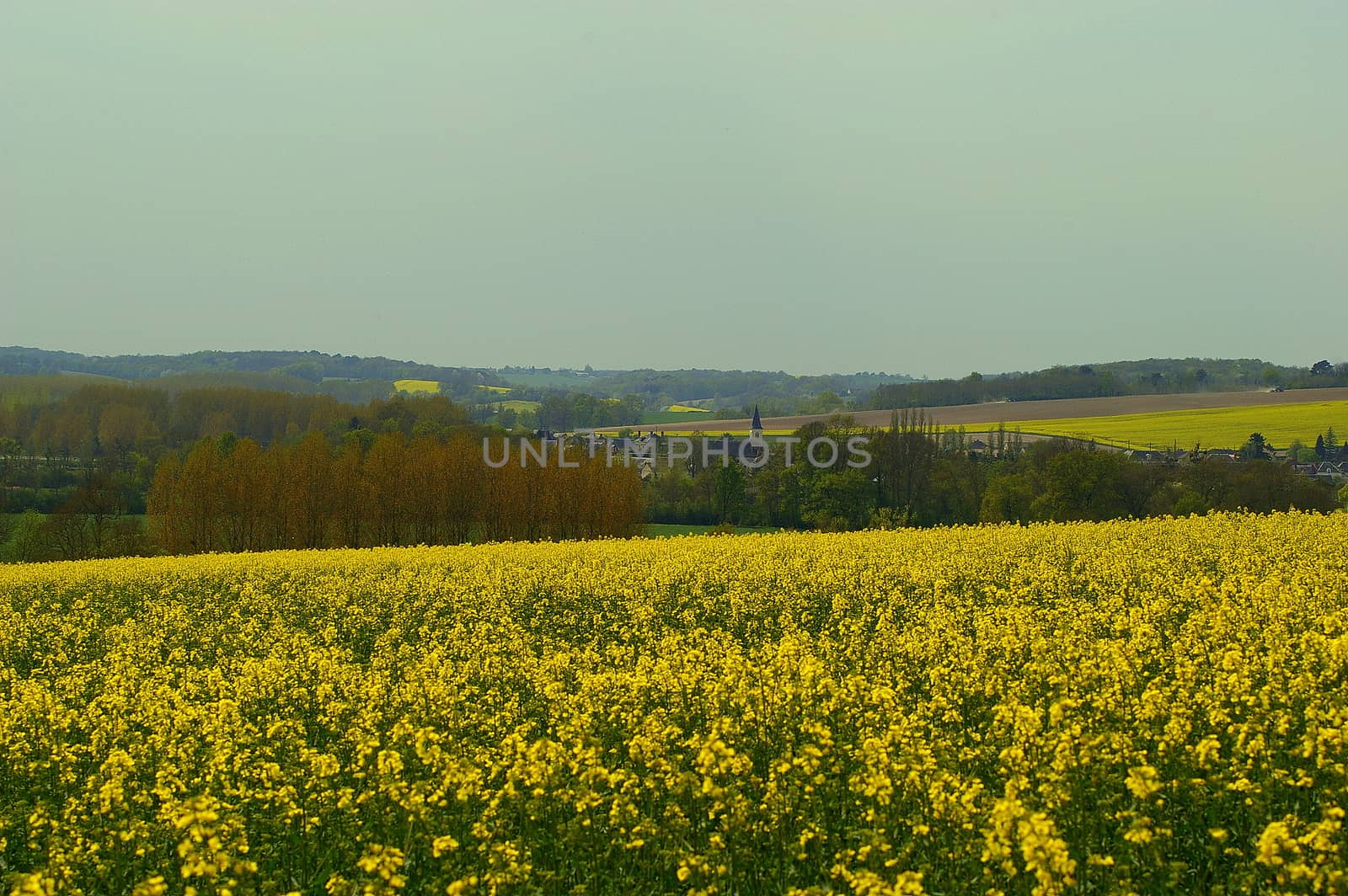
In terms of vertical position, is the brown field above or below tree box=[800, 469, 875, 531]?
above

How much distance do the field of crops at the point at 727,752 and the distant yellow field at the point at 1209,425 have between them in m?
82.7

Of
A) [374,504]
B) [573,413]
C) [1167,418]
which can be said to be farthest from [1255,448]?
[573,413]

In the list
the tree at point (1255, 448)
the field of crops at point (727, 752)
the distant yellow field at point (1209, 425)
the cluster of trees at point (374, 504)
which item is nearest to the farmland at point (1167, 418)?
the distant yellow field at point (1209, 425)

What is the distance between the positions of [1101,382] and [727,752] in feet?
476

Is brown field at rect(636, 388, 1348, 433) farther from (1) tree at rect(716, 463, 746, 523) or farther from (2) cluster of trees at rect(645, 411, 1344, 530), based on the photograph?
(1) tree at rect(716, 463, 746, 523)

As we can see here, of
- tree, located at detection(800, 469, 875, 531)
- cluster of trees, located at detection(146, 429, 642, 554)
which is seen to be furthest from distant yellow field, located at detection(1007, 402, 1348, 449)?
cluster of trees, located at detection(146, 429, 642, 554)

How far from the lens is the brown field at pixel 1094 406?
112312mm

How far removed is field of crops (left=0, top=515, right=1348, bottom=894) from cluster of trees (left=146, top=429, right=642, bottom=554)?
42.3m

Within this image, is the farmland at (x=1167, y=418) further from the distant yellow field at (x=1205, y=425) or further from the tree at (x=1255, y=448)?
the tree at (x=1255, y=448)

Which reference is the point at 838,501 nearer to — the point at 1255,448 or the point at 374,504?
the point at 374,504

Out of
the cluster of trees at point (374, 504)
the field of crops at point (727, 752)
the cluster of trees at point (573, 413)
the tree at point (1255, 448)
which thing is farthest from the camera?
the cluster of trees at point (573, 413)

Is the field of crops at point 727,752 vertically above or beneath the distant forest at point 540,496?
above

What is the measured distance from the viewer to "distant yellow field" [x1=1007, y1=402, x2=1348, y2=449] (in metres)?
90.8

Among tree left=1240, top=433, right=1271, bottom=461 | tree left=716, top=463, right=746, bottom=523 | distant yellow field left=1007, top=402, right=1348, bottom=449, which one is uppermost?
distant yellow field left=1007, top=402, right=1348, bottom=449
